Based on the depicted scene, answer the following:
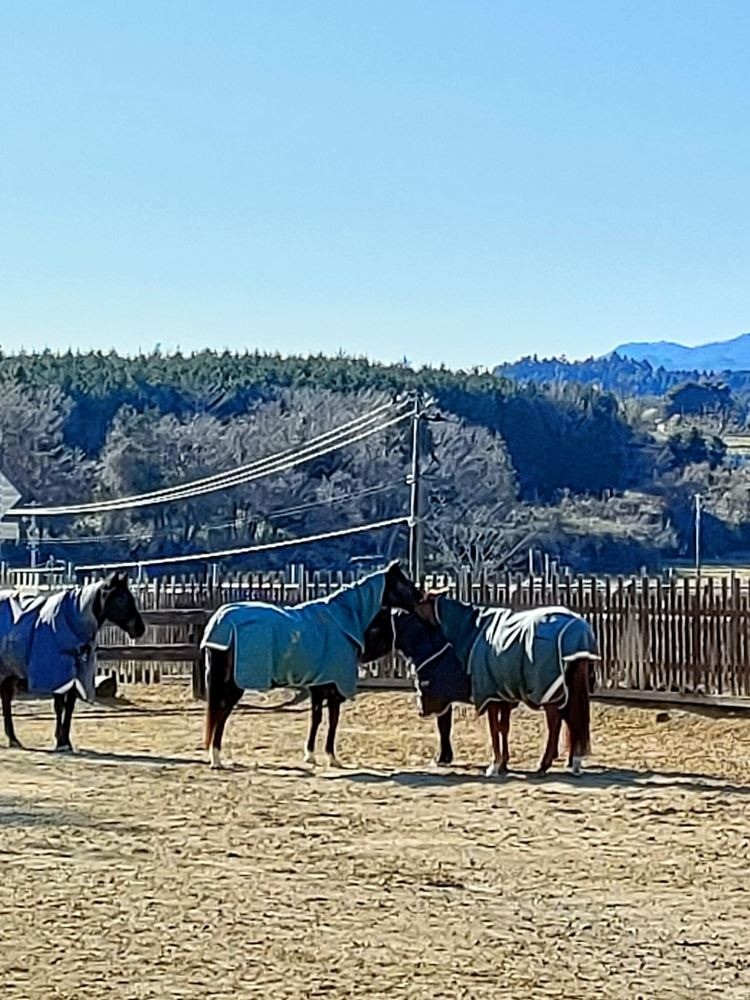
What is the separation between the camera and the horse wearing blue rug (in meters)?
13.8

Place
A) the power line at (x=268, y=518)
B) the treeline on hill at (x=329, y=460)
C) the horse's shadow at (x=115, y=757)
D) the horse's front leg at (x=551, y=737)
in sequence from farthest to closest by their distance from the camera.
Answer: the treeline on hill at (x=329, y=460), the power line at (x=268, y=518), the horse's shadow at (x=115, y=757), the horse's front leg at (x=551, y=737)

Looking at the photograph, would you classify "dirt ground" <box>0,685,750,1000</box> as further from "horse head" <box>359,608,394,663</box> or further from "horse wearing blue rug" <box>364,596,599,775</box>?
"horse head" <box>359,608,394,663</box>

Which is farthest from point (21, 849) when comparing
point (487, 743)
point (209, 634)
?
point (487, 743)

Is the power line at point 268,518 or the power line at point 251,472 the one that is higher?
the power line at point 251,472

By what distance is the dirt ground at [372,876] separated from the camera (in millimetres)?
7102

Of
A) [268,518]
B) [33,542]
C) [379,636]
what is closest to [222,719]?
[379,636]

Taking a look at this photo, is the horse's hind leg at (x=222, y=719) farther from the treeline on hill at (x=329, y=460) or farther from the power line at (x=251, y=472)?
the power line at (x=251, y=472)

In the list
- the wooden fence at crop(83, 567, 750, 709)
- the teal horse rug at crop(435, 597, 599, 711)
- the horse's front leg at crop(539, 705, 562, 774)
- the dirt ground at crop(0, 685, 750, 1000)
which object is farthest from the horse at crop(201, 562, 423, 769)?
the wooden fence at crop(83, 567, 750, 709)

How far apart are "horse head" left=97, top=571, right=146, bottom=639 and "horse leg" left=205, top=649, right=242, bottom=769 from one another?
175cm

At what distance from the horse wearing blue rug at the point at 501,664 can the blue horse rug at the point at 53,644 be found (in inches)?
120

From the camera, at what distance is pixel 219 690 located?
14977mm

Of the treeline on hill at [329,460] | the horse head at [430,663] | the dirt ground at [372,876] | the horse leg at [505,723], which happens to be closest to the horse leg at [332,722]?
the dirt ground at [372,876]

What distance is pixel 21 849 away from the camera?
10.2 m

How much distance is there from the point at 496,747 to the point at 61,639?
449 cm
